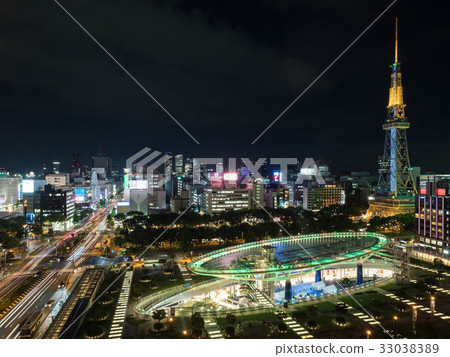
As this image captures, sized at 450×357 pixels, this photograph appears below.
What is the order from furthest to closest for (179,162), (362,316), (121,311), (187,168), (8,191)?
(179,162), (187,168), (8,191), (121,311), (362,316)

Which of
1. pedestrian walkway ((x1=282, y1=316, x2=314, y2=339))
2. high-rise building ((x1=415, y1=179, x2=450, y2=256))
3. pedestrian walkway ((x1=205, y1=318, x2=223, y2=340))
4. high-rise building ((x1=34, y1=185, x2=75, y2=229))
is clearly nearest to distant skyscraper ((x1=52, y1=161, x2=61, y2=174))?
high-rise building ((x1=34, y1=185, x2=75, y2=229))

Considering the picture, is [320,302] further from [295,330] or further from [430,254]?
[430,254]

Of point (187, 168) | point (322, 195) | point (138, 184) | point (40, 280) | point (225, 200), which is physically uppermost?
point (187, 168)

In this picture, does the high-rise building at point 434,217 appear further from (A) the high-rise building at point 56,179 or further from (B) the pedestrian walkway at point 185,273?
(A) the high-rise building at point 56,179

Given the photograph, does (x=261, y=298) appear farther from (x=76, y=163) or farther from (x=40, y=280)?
(x=76, y=163)

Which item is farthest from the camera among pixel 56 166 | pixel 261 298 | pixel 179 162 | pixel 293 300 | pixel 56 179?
pixel 56 166

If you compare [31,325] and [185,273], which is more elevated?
A: [31,325]

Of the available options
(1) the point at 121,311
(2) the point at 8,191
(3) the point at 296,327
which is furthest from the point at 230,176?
(2) the point at 8,191
